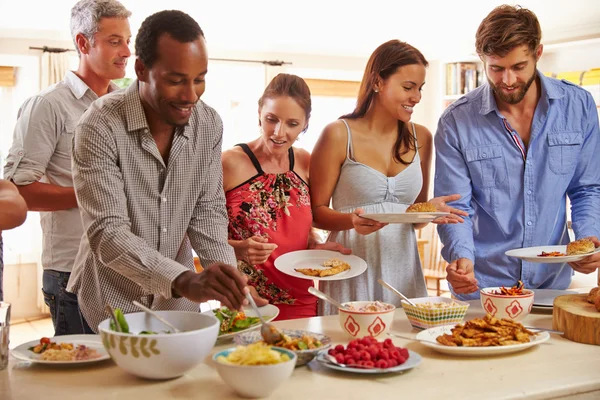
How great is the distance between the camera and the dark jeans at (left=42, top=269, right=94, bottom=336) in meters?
2.46

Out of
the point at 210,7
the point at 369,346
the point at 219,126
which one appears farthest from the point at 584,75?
the point at 369,346

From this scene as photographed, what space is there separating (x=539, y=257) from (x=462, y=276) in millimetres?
243

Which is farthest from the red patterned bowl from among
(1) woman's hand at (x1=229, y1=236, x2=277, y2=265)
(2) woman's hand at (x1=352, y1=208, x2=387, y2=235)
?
(1) woman's hand at (x1=229, y1=236, x2=277, y2=265)

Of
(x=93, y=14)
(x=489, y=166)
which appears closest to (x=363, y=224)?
(x=489, y=166)

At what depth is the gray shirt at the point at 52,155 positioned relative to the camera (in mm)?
2572

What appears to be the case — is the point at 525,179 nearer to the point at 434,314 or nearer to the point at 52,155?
the point at 434,314

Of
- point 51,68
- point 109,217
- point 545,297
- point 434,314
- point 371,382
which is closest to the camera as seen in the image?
point 371,382

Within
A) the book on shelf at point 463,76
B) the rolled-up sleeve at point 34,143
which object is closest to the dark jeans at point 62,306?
the rolled-up sleeve at point 34,143

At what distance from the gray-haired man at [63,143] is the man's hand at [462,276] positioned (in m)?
1.24

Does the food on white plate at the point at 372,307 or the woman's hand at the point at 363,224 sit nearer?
the food on white plate at the point at 372,307

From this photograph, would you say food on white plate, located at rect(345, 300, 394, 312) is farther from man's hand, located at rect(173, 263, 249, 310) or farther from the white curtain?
the white curtain

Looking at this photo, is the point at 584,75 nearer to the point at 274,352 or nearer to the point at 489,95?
the point at 489,95

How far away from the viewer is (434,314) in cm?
192

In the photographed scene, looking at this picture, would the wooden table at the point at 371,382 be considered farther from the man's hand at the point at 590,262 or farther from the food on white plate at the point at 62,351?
the man's hand at the point at 590,262
